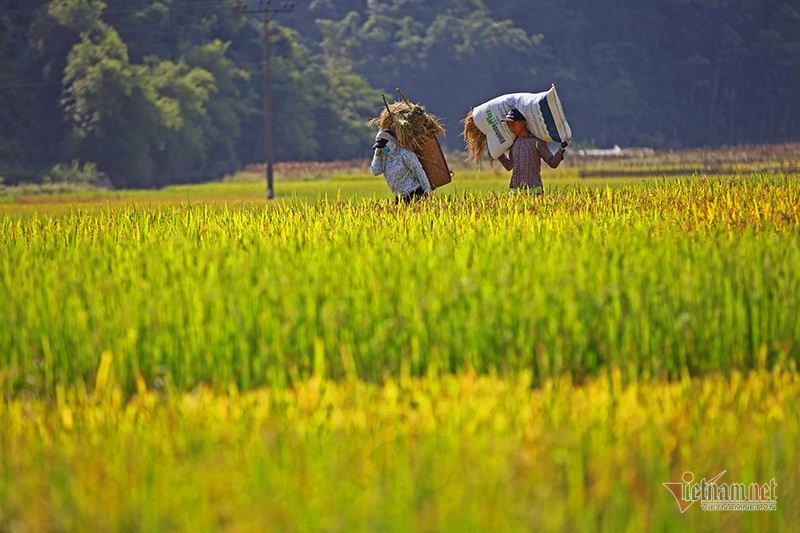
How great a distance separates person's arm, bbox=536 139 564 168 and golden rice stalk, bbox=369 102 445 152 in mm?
1016

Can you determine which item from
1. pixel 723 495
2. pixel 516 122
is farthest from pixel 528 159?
pixel 723 495

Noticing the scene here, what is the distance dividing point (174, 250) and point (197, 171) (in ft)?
139

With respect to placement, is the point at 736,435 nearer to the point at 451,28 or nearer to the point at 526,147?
the point at 526,147

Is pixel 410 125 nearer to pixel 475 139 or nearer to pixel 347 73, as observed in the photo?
pixel 475 139

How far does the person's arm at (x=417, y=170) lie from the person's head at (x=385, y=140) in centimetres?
20

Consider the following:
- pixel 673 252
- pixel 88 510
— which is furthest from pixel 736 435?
pixel 673 252

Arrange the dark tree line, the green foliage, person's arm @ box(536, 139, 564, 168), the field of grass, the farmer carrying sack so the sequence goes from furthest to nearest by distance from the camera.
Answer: the dark tree line
the farmer carrying sack
person's arm @ box(536, 139, 564, 168)
the green foliage
the field of grass

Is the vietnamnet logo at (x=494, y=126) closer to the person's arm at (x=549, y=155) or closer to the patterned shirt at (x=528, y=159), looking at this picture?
the patterned shirt at (x=528, y=159)

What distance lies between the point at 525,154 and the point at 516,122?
0.34m

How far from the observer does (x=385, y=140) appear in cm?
1016

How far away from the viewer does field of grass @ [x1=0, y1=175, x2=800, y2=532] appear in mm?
3080

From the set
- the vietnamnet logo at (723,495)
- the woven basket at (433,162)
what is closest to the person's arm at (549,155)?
the woven basket at (433,162)

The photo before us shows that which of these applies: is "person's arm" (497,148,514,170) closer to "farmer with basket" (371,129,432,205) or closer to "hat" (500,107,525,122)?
"hat" (500,107,525,122)

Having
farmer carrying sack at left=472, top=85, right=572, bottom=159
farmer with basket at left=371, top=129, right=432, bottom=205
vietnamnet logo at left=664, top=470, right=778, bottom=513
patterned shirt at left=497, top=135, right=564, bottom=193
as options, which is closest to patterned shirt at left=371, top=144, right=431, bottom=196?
farmer with basket at left=371, top=129, right=432, bottom=205
